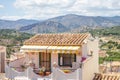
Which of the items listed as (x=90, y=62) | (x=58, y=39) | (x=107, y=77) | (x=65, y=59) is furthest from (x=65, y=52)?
(x=107, y=77)

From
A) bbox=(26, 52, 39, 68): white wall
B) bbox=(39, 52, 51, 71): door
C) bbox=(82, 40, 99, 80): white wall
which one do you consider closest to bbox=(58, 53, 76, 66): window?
bbox=(39, 52, 51, 71): door

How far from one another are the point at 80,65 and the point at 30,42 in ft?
13.9

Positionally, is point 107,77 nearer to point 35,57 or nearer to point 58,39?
point 58,39

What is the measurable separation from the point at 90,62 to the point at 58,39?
8.58 feet

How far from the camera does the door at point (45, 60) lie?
73.7ft

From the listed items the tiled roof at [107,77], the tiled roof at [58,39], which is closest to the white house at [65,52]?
the tiled roof at [58,39]

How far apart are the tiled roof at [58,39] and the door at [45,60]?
739 mm

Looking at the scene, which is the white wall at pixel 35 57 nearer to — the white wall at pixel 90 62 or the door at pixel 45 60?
the door at pixel 45 60

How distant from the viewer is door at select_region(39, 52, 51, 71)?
22453 millimetres

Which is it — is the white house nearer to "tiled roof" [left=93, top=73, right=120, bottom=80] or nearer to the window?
the window

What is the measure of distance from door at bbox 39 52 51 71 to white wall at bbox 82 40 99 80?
7.70ft

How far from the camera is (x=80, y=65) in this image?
20.1m

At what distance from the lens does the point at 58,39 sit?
22703 millimetres

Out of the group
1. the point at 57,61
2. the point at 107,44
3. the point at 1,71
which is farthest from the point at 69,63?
the point at 107,44
